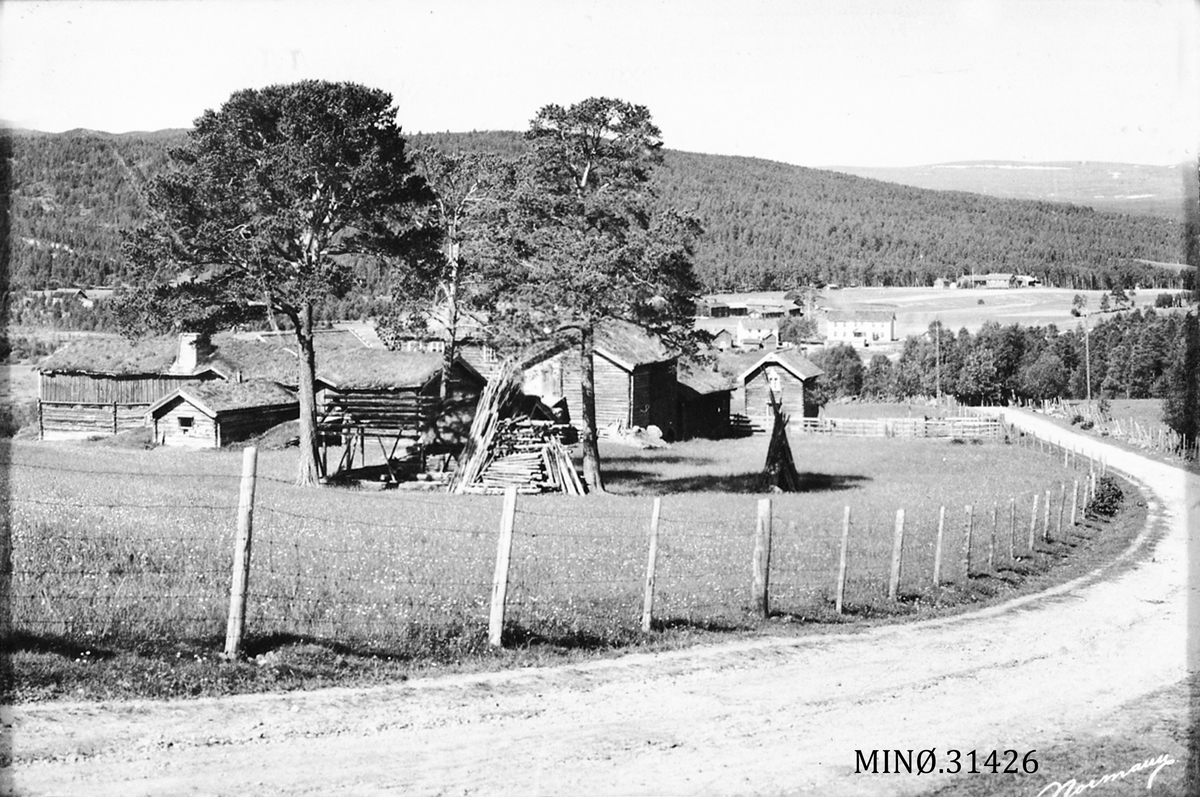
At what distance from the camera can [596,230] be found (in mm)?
35125

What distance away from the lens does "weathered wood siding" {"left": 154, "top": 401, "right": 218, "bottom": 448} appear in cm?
5159

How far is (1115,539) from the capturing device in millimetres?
30000

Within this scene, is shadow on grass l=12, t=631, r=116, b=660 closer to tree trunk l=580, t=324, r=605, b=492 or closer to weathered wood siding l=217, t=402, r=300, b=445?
tree trunk l=580, t=324, r=605, b=492

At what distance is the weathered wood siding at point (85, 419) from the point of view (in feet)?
191

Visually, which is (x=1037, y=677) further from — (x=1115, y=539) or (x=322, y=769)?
(x=1115, y=539)

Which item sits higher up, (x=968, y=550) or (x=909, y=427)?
(x=968, y=550)

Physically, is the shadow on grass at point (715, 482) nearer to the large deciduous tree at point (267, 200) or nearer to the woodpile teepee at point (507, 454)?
the woodpile teepee at point (507, 454)

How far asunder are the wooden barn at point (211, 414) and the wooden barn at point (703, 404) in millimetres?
26229

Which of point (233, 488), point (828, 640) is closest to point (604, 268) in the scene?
point (233, 488)

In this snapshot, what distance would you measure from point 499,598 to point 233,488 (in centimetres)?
2088

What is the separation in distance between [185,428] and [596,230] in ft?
87.0

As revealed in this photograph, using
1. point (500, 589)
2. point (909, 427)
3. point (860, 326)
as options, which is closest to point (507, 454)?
point (500, 589)

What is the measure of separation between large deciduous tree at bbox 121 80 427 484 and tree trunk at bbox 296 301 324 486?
0.20 metres
